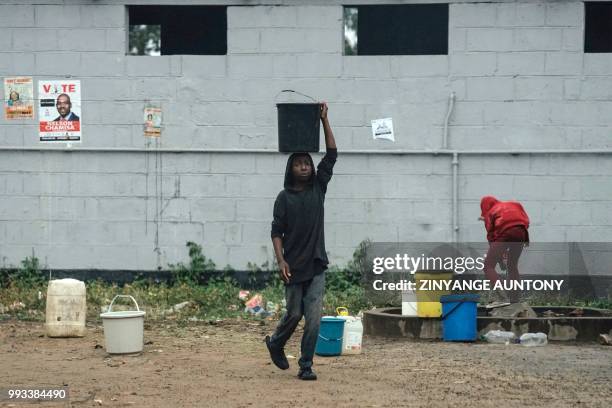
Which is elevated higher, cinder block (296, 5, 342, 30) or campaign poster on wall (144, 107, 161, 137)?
cinder block (296, 5, 342, 30)

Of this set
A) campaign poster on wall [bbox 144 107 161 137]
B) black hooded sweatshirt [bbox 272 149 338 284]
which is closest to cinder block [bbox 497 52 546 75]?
campaign poster on wall [bbox 144 107 161 137]

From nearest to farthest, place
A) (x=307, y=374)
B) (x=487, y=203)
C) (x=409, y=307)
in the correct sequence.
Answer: (x=307, y=374)
(x=409, y=307)
(x=487, y=203)

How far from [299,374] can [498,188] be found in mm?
6715

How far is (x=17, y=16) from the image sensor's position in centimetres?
1508

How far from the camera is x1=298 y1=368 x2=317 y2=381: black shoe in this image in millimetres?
8703

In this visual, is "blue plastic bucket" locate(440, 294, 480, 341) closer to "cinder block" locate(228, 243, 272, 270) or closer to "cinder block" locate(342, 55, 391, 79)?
"cinder block" locate(228, 243, 272, 270)

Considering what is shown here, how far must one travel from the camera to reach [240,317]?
13094mm

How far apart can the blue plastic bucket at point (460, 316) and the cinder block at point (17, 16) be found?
7.63 m

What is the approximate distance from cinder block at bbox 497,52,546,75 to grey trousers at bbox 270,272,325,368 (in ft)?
22.4

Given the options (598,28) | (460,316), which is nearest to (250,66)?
(460,316)

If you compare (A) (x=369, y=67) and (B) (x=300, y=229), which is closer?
(B) (x=300, y=229)

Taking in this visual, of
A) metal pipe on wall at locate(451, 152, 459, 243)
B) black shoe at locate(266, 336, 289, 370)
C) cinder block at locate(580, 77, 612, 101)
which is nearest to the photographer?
black shoe at locate(266, 336, 289, 370)

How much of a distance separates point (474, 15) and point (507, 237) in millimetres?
3307

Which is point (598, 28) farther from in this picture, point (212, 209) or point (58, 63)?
point (58, 63)
